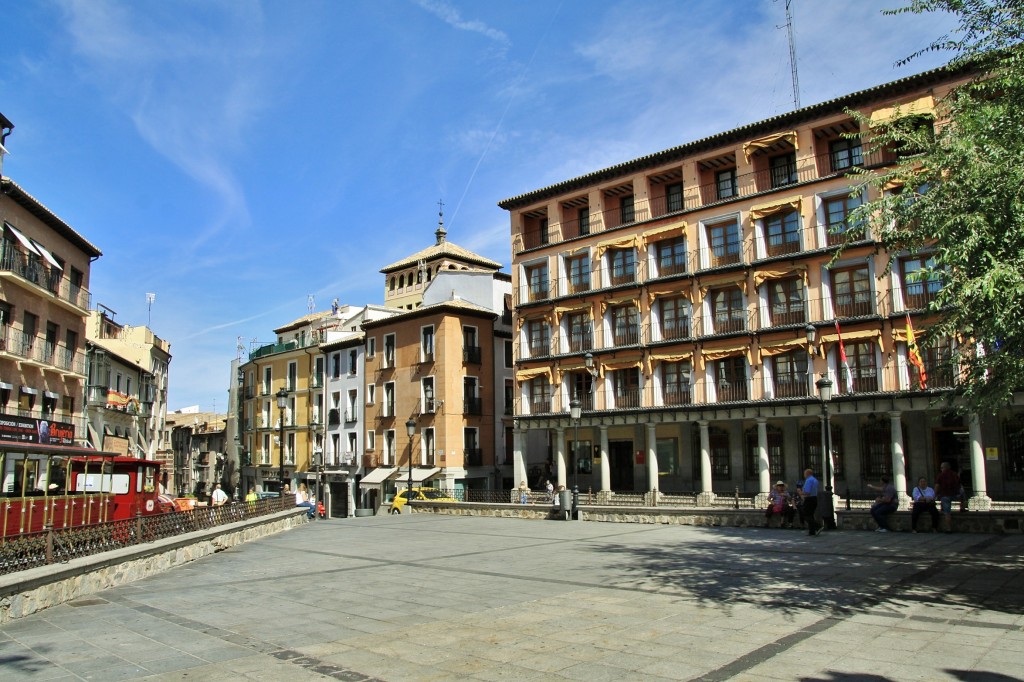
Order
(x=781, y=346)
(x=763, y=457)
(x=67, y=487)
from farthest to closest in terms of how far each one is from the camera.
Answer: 1. (x=763, y=457)
2. (x=781, y=346)
3. (x=67, y=487)

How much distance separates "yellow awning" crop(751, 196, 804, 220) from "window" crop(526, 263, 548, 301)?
1274 centimetres

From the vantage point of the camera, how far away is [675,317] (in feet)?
129

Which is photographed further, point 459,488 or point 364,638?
point 459,488

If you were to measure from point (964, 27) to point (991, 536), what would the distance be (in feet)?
38.1

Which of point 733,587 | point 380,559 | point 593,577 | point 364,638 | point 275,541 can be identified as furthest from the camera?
point 275,541

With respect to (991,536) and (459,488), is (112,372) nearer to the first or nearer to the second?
(459,488)

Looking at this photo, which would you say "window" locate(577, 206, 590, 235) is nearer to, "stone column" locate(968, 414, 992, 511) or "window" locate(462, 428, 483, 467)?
"window" locate(462, 428, 483, 467)

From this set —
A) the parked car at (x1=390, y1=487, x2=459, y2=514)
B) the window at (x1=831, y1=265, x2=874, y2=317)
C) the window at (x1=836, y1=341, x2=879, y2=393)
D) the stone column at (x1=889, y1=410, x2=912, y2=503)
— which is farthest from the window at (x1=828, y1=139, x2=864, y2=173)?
the parked car at (x1=390, y1=487, x2=459, y2=514)

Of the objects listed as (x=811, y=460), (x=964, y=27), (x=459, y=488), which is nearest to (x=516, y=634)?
(x=964, y=27)

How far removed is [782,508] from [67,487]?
1900 cm

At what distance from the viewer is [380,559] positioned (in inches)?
677

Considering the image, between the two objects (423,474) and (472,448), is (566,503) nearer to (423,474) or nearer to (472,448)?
(423,474)

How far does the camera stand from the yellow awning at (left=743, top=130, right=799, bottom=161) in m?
35.7

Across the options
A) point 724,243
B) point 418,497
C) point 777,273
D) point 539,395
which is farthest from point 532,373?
point 777,273
